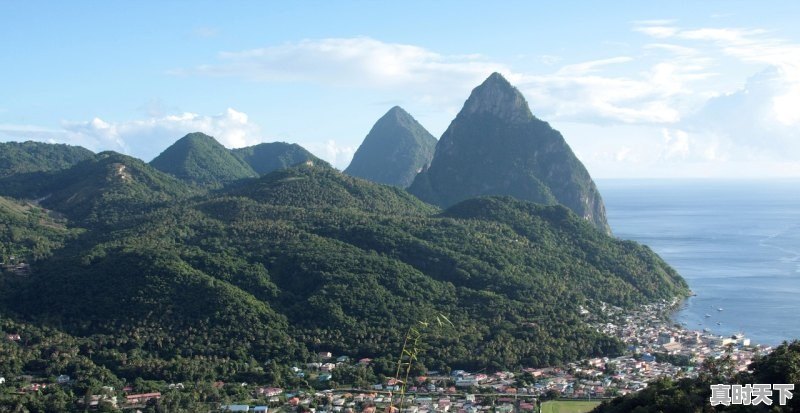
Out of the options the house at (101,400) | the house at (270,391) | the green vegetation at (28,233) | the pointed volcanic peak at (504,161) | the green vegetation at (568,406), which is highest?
the pointed volcanic peak at (504,161)

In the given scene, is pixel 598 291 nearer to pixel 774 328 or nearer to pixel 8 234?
pixel 774 328

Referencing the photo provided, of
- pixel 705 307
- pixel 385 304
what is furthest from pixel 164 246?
pixel 705 307

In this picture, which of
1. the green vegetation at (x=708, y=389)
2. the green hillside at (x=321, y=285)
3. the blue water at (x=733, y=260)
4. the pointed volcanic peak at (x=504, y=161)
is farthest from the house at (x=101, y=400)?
the pointed volcanic peak at (x=504, y=161)

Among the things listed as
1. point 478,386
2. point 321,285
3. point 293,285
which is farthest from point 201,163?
point 478,386

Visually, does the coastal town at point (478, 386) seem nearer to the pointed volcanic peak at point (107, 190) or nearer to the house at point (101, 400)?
the house at point (101, 400)

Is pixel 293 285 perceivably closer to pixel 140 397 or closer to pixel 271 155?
pixel 140 397

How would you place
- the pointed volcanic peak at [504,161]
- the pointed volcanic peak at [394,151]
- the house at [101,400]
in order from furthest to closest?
1. the pointed volcanic peak at [394,151]
2. the pointed volcanic peak at [504,161]
3. the house at [101,400]

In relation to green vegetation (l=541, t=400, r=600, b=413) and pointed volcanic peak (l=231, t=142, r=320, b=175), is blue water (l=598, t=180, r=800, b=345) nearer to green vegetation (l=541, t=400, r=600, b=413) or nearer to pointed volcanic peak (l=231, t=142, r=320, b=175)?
green vegetation (l=541, t=400, r=600, b=413)
